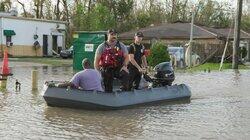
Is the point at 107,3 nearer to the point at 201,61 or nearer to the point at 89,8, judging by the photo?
the point at 89,8

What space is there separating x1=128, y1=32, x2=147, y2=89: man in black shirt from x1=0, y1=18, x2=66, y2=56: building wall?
36.1 m

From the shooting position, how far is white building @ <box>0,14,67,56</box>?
50094 mm

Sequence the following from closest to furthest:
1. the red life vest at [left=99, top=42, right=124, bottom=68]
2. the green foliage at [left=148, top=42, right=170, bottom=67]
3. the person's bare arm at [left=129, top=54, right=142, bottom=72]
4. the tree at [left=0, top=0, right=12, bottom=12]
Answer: the red life vest at [left=99, top=42, right=124, bottom=68] → the person's bare arm at [left=129, top=54, right=142, bottom=72] → the green foliage at [left=148, top=42, right=170, bottom=67] → the tree at [left=0, top=0, right=12, bottom=12]

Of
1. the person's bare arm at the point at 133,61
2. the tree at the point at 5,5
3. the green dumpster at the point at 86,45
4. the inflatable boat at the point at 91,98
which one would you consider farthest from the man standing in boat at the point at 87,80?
the tree at the point at 5,5

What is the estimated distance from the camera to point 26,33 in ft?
173

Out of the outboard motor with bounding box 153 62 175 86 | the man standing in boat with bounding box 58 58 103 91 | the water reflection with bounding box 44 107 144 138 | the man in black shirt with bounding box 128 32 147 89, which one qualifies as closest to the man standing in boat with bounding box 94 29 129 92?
the man standing in boat with bounding box 58 58 103 91

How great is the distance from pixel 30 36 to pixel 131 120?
42.2m

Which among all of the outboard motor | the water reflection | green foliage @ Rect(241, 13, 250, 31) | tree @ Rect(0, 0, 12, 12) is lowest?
the water reflection

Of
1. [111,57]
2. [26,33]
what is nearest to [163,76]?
[111,57]

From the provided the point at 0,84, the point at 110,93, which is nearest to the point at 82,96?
the point at 110,93

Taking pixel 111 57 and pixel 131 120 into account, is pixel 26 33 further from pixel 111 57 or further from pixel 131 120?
pixel 131 120

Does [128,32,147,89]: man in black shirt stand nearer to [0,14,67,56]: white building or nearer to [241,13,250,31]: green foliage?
[0,14,67,56]: white building

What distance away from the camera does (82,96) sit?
43.7 feet

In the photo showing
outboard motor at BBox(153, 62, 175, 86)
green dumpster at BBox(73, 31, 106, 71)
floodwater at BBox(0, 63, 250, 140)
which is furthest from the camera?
green dumpster at BBox(73, 31, 106, 71)
